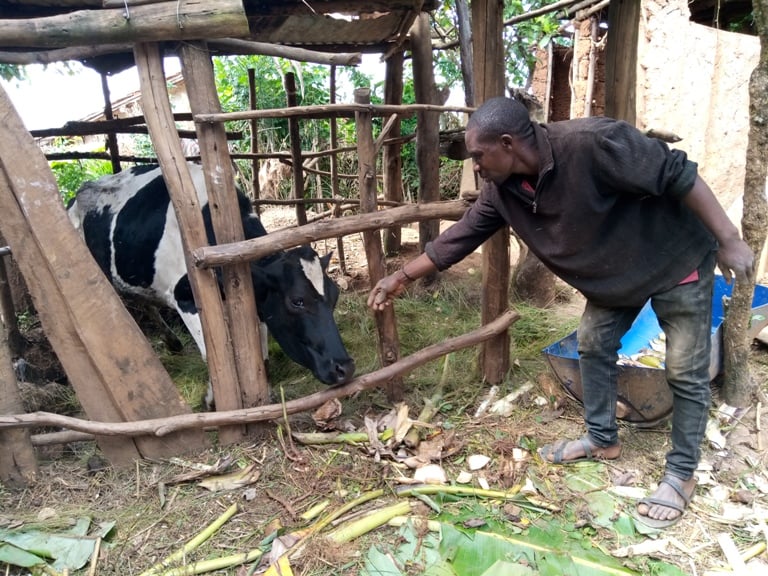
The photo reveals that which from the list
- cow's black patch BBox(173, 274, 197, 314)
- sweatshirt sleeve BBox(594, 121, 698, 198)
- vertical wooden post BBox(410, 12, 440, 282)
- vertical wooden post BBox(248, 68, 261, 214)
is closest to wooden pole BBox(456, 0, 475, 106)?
vertical wooden post BBox(410, 12, 440, 282)

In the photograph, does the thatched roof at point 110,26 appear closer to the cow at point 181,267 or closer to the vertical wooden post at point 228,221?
the vertical wooden post at point 228,221

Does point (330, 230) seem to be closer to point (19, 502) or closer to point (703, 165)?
point (19, 502)

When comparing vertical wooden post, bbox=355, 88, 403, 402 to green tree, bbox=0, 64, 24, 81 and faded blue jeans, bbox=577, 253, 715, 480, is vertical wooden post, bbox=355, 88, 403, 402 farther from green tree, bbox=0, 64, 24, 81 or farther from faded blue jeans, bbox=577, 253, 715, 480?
green tree, bbox=0, 64, 24, 81

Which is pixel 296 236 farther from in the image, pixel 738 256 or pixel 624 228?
pixel 738 256

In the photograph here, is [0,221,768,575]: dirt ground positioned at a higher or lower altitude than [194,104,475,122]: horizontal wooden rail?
lower

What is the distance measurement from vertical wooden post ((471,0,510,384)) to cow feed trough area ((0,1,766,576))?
0.18 meters

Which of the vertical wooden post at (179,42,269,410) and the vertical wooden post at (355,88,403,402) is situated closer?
the vertical wooden post at (179,42,269,410)

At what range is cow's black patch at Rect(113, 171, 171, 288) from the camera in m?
4.38

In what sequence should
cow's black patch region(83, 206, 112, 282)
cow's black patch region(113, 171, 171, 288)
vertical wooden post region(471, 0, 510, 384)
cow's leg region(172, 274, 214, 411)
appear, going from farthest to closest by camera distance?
cow's black patch region(83, 206, 112, 282) → cow's black patch region(113, 171, 171, 288) → cow's leg region(172, 274, 214, 411) → vertical wooden post region(471, 0, 510, 384)

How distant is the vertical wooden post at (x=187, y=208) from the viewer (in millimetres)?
2830

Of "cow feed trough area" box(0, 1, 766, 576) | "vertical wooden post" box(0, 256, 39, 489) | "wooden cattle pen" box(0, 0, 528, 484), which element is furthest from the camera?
"vertical wooden post" box(0, 256, 39, 489)

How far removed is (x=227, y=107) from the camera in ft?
46.4

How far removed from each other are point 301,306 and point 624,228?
193 centimetres

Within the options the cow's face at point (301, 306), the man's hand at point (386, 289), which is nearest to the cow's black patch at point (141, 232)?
the cow's face at point (301, 306)
